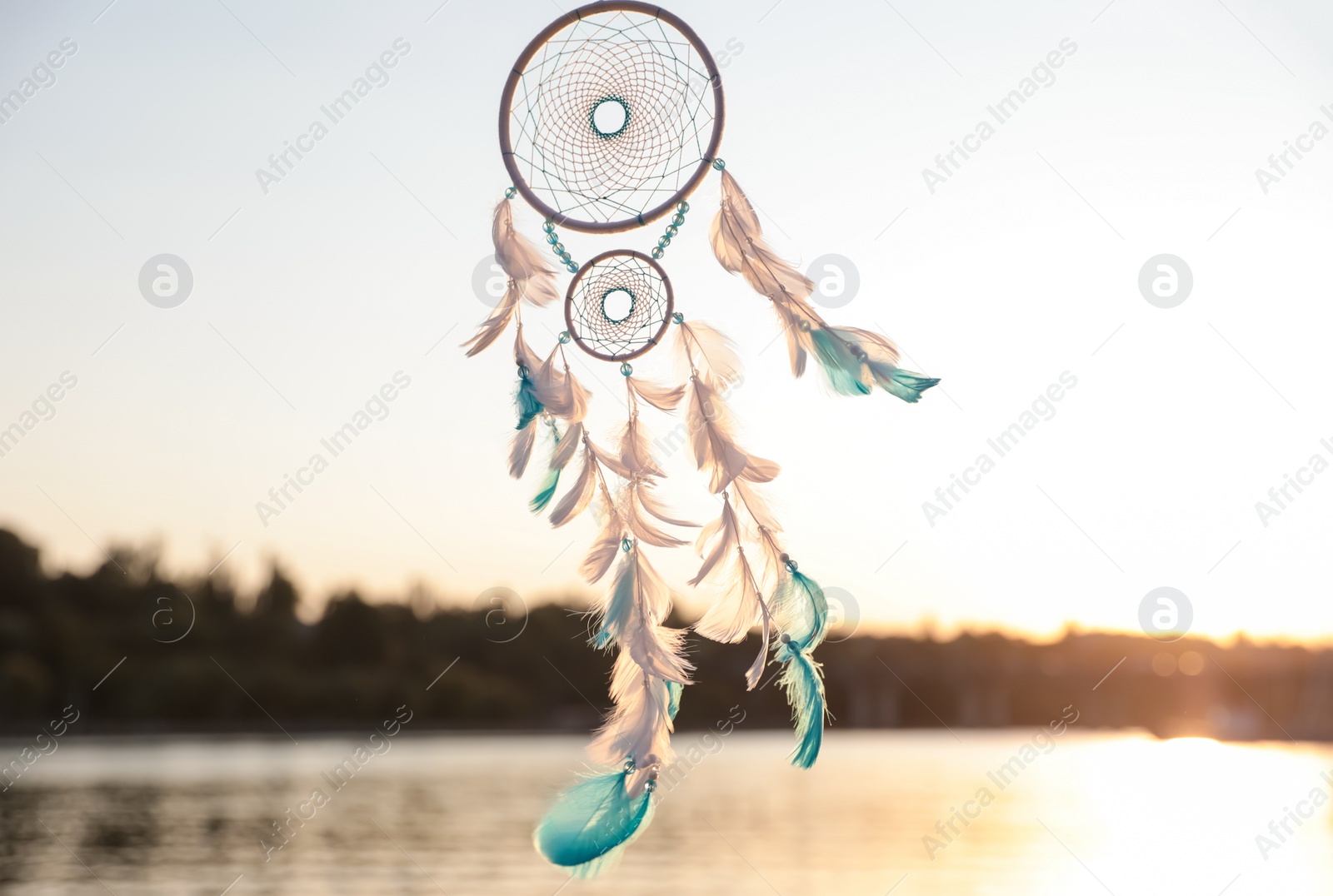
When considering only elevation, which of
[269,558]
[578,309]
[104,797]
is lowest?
[269,558]

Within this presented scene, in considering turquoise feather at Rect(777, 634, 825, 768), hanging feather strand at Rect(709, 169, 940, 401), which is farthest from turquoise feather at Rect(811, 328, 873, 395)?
turquoise feather at Rect(777, 634, 825, 768)

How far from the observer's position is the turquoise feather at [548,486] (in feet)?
16.1

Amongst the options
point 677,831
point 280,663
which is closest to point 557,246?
point 677,831

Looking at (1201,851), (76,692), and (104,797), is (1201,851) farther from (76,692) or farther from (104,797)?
(76,692)

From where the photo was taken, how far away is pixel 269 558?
74.0 metres

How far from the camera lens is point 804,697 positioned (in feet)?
15.5

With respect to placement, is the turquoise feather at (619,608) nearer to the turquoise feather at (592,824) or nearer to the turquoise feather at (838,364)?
the turquoise feather at (592,824)

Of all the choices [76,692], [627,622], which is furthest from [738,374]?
[76,692]

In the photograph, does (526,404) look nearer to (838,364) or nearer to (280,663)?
(838,364)

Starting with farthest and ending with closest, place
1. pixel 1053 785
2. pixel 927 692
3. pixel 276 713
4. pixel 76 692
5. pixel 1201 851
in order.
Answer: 1. pixel 927 692
2. pixel 276 713
3. pixel 1053 785
4. pixel 76 692
5. pixel 1201 851

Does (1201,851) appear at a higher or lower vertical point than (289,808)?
higher

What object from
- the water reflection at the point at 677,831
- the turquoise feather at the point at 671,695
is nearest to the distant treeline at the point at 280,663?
the water reflection at the point at 677,831

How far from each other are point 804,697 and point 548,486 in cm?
133

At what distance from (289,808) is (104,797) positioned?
7.08 metres
